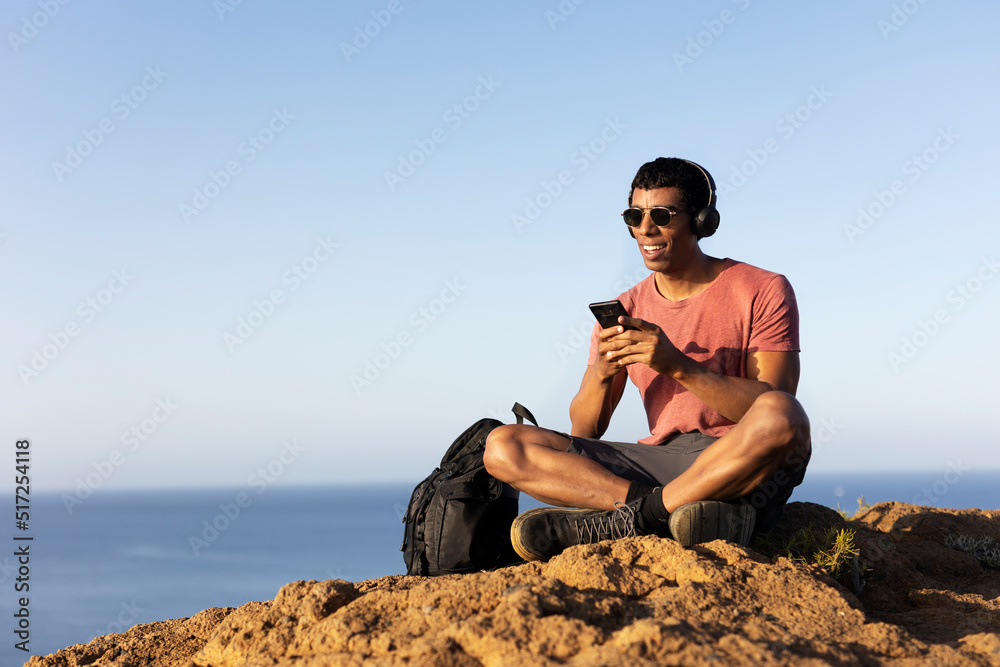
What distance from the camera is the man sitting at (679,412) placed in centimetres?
358

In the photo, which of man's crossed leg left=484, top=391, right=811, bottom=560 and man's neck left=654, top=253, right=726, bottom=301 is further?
man's neck left=654, top=253, right=726, bottom=301

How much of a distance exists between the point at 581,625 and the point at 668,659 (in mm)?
323

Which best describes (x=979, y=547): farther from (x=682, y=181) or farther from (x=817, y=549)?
(x=682, y=181)

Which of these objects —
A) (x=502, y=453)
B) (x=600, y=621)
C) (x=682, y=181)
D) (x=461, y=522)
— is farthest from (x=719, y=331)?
(x=600, y=621)

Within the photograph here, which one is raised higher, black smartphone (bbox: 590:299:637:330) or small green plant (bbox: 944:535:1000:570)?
black smartphone (bbox: 590:299:637:330)

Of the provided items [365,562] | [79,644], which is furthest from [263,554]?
[79,644]

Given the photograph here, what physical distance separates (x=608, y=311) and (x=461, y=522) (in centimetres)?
145

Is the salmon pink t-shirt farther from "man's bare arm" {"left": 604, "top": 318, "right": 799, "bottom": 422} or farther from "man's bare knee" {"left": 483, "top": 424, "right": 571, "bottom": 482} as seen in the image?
"man's bare knee" {"left": 483, "top": 424, "right": 571, "bottom": 482}

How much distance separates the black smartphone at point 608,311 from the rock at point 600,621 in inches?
40.7

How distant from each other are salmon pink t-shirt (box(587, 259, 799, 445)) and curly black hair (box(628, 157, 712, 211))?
Answer: 0.41m

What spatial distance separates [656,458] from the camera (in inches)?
163

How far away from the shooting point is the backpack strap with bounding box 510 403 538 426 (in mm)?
4559

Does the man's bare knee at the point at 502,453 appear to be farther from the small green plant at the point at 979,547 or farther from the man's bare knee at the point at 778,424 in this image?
the small green plant at the point at 979,547

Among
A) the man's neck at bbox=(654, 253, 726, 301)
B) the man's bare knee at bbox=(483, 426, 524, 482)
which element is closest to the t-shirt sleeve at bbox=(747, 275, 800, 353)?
the man's neck at bbox=(654, 253, 726, 301)
